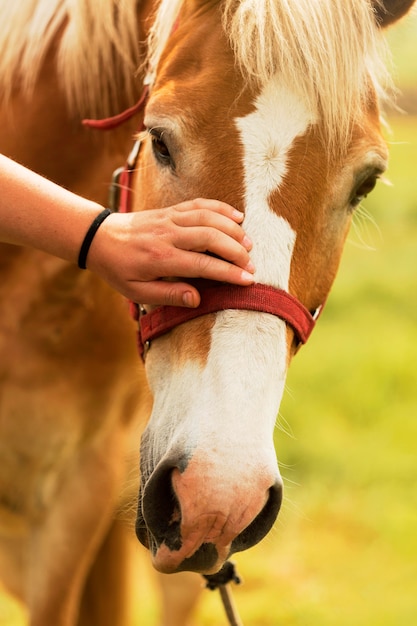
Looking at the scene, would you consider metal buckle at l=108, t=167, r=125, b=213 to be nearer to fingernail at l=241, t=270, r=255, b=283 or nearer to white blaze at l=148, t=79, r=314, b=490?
white blaze at l=148, t=79, r=314, b=490

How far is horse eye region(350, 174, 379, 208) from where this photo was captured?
151 cm

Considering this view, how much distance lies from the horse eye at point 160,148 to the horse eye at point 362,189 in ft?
1.04

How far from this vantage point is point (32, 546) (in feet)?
8.27

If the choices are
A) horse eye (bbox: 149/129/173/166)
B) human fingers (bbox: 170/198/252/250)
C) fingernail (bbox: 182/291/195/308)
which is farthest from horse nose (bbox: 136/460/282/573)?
horse eye (bbox: 149/129/173/166)

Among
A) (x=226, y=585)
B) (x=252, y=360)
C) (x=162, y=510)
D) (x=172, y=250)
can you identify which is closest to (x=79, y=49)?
(x=172, y=250)

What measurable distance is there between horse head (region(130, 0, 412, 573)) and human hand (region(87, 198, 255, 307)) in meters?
0.04

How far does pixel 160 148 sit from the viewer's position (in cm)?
149

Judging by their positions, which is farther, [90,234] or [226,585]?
[226,585]

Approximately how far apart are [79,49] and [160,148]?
0.58 m

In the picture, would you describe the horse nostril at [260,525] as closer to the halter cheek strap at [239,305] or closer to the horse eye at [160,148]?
the halter cheek strap at [239,305]

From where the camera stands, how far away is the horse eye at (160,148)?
1.47m

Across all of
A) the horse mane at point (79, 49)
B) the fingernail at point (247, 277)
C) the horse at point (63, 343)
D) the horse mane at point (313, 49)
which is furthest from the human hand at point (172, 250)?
the horse mane at point (79, 49)

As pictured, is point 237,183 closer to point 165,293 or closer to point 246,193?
point 246,193

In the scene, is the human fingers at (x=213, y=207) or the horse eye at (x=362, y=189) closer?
the human fingers at (x=213, y=207)
